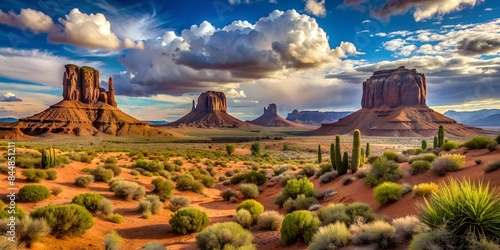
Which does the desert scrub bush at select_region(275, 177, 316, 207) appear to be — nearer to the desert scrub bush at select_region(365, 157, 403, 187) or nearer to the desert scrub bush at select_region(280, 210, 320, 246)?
the desert scrub bush at select_region(365, 157, 403, 187)

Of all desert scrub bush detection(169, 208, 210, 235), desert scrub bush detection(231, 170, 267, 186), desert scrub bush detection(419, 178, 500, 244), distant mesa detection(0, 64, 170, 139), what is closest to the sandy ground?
desert scrub bush detection(169, 208, 210, 235)

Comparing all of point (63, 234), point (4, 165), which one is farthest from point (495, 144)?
point (4, 165)

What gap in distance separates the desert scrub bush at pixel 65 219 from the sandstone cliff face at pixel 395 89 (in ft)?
607

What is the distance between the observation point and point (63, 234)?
9.05m

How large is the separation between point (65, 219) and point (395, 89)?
18943cm

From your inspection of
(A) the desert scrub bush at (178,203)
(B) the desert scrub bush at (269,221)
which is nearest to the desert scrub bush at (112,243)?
(B) the desert scrub bush at (269,221)

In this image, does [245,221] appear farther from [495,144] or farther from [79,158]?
[79,158]

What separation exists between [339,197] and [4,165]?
1957 centimetres

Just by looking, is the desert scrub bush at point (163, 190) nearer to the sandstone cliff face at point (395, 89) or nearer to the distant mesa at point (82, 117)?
the distant mesa at point (82, 117)

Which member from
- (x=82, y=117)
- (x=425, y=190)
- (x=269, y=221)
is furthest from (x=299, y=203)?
(x=82, y=117)

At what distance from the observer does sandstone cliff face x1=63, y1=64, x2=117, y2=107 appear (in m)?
140

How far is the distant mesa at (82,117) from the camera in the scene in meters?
108

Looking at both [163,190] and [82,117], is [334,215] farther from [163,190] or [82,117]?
[82,117]

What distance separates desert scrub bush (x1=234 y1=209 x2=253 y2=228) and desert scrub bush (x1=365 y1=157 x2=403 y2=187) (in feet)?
24.3
